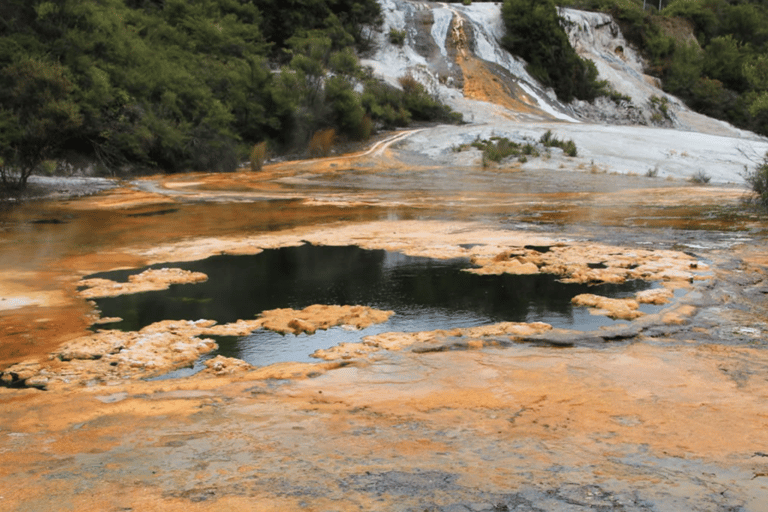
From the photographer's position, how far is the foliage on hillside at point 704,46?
43.7 m

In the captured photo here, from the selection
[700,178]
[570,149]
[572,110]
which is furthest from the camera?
[572,110]

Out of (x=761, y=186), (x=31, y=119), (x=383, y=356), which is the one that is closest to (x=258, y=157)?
(x=31, y=119)

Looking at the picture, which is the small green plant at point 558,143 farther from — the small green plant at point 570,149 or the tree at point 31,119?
the tree at point 31,119

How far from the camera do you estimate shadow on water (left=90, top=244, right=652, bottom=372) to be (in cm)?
615

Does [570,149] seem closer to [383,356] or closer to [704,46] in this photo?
[383,356]

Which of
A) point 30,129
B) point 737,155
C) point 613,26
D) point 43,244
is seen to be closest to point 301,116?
point 30,129

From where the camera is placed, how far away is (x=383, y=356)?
546 cm

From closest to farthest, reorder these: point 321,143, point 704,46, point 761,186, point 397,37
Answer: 1. point 761,186
2. point 321,143
3. point 397,37
4. point 704,46

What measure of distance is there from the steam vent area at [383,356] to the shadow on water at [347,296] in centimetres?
4

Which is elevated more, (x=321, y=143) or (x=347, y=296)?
(x=321, y=143)

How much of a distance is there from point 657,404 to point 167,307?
175 inches

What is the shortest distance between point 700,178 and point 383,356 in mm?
17273

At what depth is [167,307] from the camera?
686 cm

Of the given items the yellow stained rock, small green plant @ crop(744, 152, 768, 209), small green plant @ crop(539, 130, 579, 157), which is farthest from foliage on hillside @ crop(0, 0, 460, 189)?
small green plant @ crop(744, 152, 768, 209)
